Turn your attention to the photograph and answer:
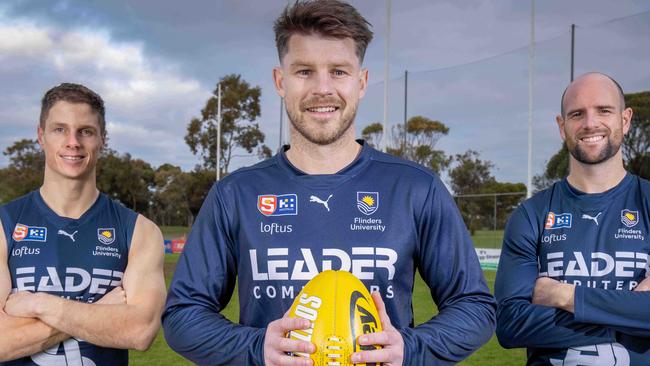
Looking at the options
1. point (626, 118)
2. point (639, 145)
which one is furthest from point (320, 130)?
point (639, 145)

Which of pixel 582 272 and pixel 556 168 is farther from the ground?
pixel 556 168

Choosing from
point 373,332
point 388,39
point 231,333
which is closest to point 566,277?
point 373,332

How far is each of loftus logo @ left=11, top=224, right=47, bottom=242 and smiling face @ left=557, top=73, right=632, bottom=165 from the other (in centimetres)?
300

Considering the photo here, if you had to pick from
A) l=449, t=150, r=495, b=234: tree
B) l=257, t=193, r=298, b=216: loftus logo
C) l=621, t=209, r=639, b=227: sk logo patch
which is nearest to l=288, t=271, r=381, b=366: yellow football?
l=257, t=193, r=298, b=216: loftus logo

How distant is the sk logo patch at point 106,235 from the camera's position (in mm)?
3373

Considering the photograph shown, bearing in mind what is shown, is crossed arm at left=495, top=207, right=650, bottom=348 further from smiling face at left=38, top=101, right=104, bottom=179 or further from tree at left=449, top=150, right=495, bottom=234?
tree at left=449, top=150, right=495, bottom=234

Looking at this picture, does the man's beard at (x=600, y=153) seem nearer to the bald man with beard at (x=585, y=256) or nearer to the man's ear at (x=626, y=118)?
the bald man with beard at (x=585, y=256)

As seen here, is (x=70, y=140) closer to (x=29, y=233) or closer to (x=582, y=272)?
(x=29, y=233)

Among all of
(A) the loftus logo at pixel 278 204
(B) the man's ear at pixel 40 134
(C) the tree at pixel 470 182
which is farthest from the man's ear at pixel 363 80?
(C) the tree at pixel 470 182

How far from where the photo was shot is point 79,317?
303 centimetres

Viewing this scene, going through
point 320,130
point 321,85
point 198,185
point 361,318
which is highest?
point 198,185

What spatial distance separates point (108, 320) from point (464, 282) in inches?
72.1

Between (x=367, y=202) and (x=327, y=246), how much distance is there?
0.82ft

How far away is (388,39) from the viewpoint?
22297mm
